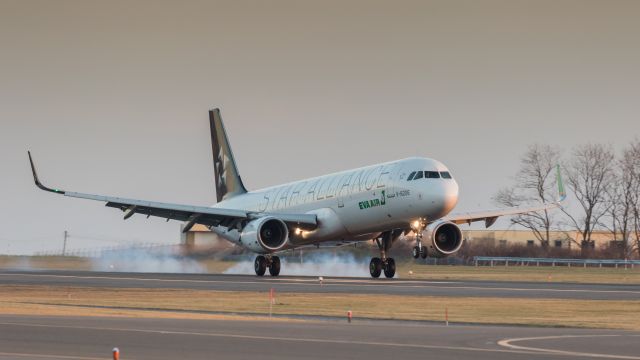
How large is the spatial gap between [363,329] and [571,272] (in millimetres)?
48665

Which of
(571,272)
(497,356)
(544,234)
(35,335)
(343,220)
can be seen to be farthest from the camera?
(544,234)

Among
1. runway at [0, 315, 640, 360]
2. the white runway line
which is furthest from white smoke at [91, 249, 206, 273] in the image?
the white runway line

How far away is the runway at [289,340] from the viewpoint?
23062 mm

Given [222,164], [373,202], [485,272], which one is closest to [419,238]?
[373,202]

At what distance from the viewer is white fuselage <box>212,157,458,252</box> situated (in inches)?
2341

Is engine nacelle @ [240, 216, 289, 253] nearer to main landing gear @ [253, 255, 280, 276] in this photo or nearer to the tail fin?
main landing gear @ [253, 255, 280, 276]

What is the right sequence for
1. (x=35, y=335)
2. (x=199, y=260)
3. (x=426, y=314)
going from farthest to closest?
1. (x=199, y=260)
2. (x=426, y=314)
3. (x=35, y=335)

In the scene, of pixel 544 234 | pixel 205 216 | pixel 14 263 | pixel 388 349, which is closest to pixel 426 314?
pixel 388 349

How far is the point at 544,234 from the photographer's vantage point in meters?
112

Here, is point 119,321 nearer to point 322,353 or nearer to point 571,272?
point 322,353

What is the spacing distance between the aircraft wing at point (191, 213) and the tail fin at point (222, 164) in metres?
7.50

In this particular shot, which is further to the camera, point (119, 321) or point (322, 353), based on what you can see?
point (119, 321)

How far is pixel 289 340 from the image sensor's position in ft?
84.9

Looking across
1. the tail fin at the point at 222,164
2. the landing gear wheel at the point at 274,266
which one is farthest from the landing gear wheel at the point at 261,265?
the tail fin at the point at 222,164
